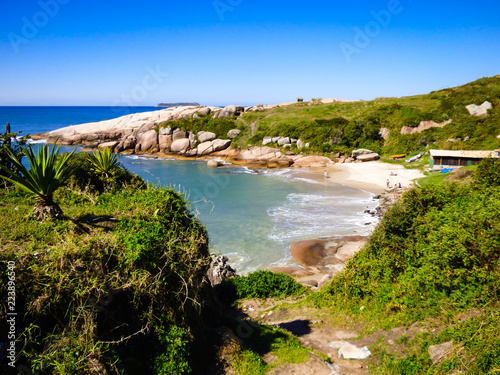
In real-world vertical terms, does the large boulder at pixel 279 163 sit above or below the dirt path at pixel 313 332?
above

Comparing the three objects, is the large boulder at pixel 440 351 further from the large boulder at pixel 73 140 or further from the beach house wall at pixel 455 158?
the large boulder at pixel 73 140

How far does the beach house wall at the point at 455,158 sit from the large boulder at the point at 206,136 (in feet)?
134

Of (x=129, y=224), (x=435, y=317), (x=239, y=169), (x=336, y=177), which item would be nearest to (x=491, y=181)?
(x=435, y=317)

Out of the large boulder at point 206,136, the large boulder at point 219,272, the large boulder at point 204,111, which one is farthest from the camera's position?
the large boulder at point 204,111

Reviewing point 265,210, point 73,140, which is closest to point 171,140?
point 73,140

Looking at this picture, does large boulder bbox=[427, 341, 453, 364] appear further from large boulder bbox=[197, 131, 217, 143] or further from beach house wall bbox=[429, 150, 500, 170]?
large boulder bbox=[197, 131, 217, 143]

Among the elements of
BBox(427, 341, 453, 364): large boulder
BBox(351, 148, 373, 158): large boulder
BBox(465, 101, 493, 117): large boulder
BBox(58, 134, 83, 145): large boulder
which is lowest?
BBox(427, 341, 453, 364): large boulder

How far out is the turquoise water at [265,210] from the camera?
23.0m

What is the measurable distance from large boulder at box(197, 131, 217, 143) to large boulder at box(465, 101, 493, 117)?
47270 millimetres

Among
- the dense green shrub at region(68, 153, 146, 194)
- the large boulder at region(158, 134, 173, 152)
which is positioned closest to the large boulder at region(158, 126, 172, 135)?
the large boulder at region(158, 134, 173, 152)

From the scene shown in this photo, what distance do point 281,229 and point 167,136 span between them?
47.3 metres

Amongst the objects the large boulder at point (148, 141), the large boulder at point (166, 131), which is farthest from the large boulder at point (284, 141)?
the large boulder at point (148, 141)

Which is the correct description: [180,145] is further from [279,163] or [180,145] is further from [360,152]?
[360,152]

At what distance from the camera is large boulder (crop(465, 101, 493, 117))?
2032 inches
